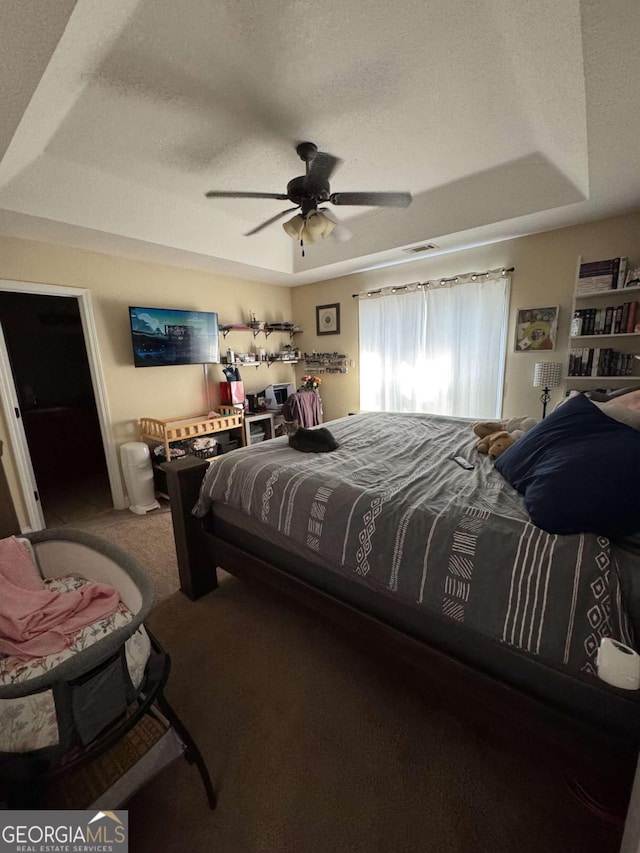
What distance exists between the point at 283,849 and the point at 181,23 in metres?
2.94

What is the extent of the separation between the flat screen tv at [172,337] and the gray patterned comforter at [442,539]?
2008mm

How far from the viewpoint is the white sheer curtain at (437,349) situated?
342cm

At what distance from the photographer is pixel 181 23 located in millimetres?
1338

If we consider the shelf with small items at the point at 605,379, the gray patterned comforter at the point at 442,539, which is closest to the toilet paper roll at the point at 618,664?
the gray patterned comforter at the point at 442,539

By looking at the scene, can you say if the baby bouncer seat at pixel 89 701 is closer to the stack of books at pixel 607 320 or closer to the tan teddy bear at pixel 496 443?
the tan teddy bear at pixel 496 443

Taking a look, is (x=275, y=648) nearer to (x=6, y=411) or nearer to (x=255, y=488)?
(x=255, y=488)

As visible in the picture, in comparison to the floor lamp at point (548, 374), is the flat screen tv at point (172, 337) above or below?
above

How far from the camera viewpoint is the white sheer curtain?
11.2ft

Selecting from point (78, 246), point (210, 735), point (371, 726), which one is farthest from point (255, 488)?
point (78, 246)

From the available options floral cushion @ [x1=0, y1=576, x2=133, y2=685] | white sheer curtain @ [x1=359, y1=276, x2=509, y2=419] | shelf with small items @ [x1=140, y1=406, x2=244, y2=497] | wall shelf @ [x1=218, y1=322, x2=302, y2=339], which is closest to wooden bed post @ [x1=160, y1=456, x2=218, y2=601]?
floral cushion @ [x1=0, y1=576, x2=133, y2=685]

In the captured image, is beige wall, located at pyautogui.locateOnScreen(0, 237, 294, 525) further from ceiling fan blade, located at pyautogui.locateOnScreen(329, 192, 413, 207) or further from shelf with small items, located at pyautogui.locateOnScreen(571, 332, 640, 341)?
shelf with small items, located at pyautogui.locateOnScreen(571, 332, 640, 341)

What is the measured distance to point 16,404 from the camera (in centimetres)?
269

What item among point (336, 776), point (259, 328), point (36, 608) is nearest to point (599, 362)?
point (336, 776)

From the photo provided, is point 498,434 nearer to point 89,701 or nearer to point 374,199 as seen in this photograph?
point 374,199
